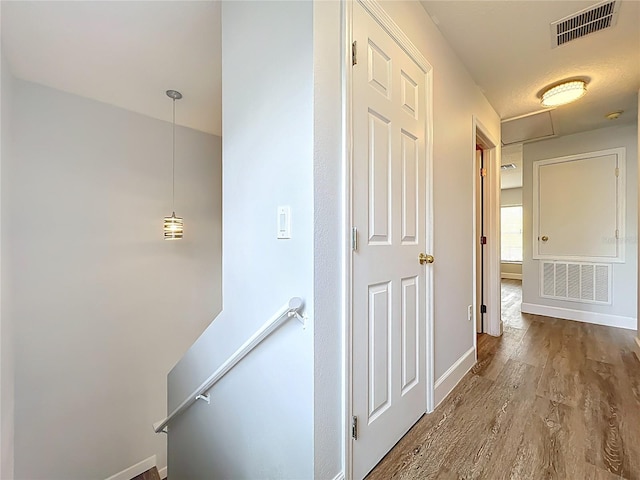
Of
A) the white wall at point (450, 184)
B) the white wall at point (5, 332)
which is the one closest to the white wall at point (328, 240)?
the white wall at point (450, 184)

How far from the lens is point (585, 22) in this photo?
6.23 feet

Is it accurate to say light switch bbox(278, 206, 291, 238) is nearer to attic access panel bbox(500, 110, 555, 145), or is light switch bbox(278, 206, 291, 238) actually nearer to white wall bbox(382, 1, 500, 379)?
white wall bbox(382, 1, 500, 379)

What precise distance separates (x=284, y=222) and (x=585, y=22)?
8.04 feet

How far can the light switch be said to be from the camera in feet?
3.63

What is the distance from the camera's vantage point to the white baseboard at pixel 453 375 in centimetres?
193

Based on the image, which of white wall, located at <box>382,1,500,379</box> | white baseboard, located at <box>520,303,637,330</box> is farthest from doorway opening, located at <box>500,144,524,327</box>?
white wall, located at <box>382,1,500,379</box>

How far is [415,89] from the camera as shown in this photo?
1.70 metres

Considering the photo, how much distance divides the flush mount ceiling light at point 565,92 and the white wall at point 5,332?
4.14 meters

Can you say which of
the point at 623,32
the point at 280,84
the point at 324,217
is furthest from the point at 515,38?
the point at 324,217

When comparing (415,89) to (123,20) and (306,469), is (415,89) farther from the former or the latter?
(306,469)

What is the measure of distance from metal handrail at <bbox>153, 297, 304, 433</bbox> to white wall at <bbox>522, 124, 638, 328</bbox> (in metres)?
4.52

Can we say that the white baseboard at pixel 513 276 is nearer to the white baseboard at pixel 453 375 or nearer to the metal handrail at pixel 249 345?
the white baseboard at pixel 453 375

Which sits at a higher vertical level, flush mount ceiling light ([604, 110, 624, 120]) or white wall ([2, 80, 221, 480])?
flush mount ceiling light ([604, 110, 624, 120])

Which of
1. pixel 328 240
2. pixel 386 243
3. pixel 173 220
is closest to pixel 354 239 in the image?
pixel 328 240
